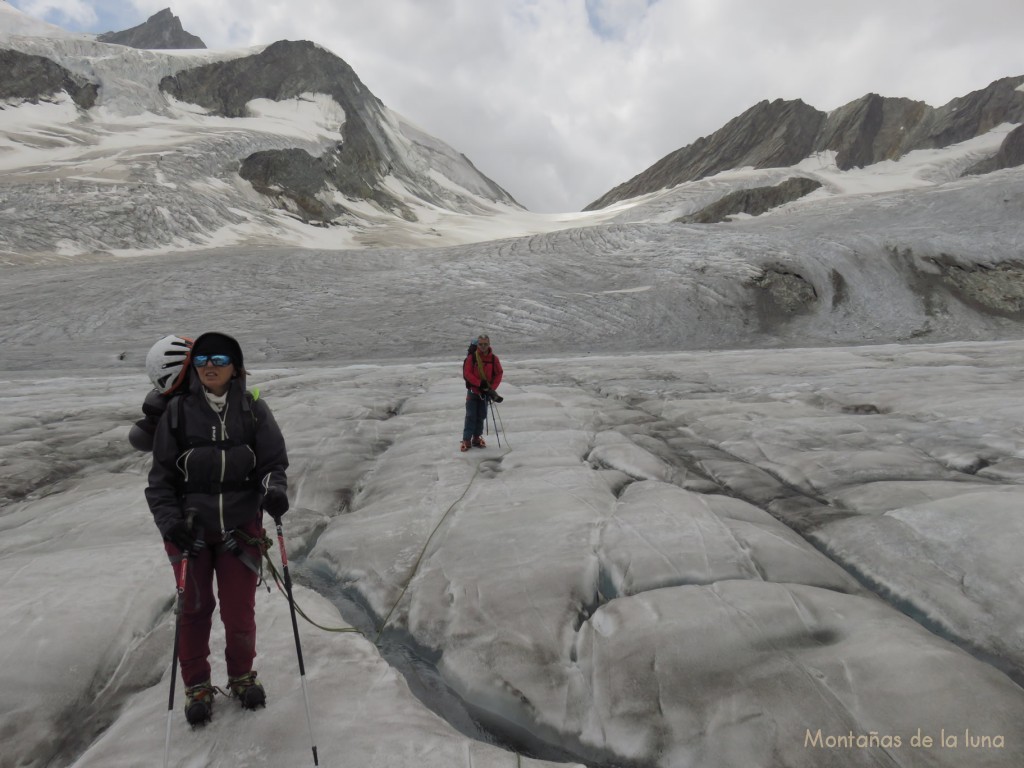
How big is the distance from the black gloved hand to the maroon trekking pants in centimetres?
16

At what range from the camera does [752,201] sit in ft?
247

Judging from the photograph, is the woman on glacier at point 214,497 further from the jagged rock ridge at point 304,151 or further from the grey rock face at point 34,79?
the grey rock face at point 34,79

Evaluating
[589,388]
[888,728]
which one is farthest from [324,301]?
[888,728]

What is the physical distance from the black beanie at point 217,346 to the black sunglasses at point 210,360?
2 cm

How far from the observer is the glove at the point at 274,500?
2.98m

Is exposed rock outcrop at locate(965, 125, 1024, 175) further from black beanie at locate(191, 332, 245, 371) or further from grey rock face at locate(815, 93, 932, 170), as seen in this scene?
black beanie at locate(191, 332, 245, 371)

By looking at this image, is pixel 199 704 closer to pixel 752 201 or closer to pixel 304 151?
pixel 304 151

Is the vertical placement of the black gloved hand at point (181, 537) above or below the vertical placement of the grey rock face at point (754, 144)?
below

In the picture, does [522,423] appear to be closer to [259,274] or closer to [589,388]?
[589,388]

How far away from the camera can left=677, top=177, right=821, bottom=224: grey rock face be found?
242ft

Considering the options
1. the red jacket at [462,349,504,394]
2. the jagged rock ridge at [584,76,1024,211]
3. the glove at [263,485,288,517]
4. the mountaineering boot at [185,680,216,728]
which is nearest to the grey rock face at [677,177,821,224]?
the jagged rock ridge at [584,76,1024,211]

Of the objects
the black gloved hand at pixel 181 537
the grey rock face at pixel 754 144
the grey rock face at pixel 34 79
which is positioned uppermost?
the grey rock face at pixel 754 144

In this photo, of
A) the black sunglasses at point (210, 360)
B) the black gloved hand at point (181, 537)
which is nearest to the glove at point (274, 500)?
the black gloved hand at point (181, 537)

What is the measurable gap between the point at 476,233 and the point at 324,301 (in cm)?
4988
